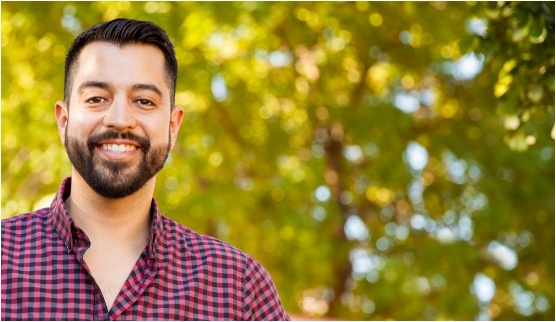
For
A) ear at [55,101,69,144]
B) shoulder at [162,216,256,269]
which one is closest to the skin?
ear at [55,101,69,144]

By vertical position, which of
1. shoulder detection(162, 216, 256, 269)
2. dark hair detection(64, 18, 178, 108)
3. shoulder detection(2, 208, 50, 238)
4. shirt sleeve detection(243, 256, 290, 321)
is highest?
dark hair detection(64, 18, 178, 108)

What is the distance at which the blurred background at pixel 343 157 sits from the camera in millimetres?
8602

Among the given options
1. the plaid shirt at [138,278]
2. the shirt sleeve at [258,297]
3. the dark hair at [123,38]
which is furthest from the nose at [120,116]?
the shirt sleeve at [258,297]

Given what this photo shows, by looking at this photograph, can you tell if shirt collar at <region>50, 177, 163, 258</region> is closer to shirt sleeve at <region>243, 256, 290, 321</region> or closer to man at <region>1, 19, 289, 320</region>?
man at <region>1, 19, 289, 320</region>

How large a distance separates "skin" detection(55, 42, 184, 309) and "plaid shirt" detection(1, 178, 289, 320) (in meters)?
0.04

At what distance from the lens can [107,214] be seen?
8.29 ft

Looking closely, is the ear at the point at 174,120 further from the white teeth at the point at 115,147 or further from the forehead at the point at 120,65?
the white teeth at the point at 115,147

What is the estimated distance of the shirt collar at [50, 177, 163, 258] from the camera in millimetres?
2443

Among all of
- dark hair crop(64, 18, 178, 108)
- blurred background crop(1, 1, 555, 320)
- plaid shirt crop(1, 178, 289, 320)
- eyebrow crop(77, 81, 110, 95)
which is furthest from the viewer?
blurred background crop(1, 1, 555, 320)

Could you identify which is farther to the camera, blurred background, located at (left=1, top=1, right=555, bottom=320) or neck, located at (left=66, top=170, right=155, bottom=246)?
blurred background, located at (left=1, top=1, right=555, bottom=320)

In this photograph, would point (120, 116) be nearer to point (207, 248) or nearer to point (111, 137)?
point (111, 137)

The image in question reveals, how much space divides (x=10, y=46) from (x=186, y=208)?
2483mm

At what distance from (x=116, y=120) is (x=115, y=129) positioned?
0.08 ft

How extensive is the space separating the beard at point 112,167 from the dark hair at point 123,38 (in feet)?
0.62
